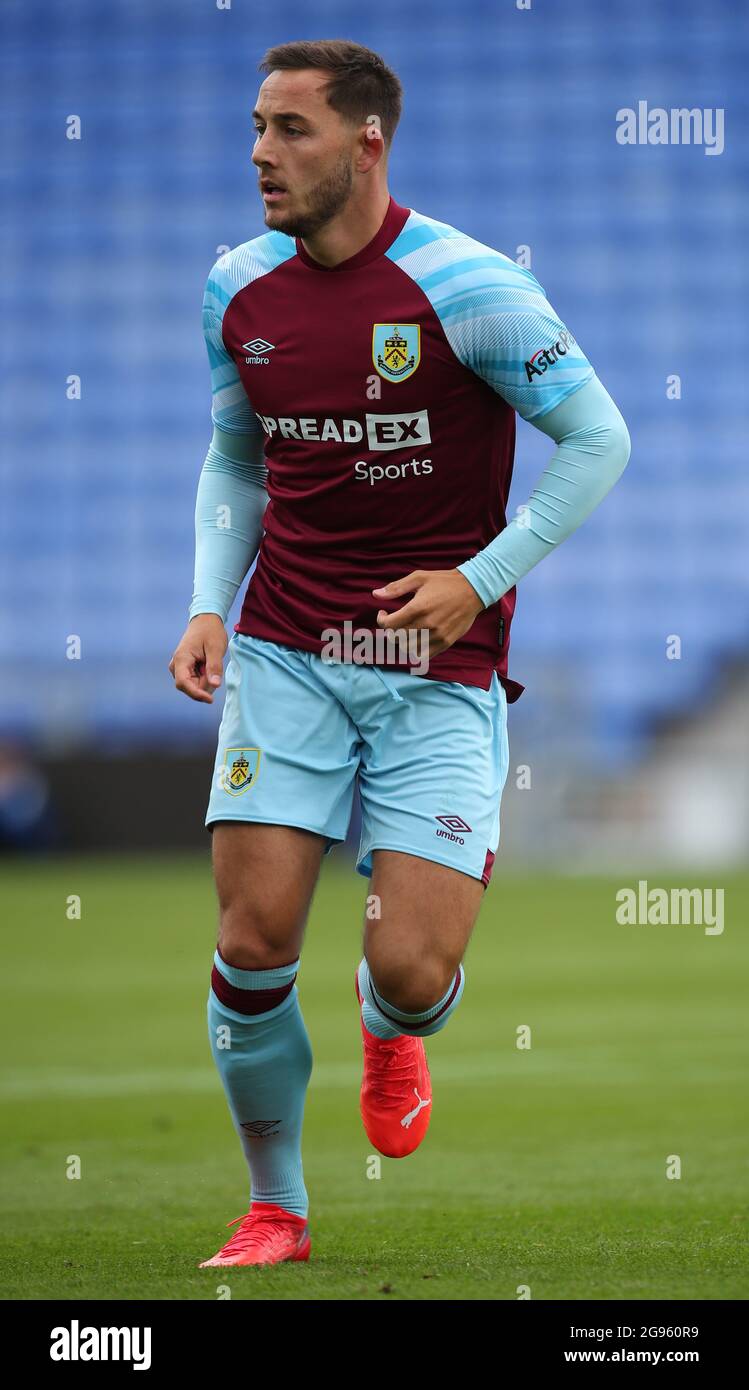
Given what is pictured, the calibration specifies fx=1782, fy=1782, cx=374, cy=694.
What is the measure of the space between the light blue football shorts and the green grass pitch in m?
0.82

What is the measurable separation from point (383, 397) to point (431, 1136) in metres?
2.57

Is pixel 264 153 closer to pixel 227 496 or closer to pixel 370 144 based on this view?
pixel 370 144

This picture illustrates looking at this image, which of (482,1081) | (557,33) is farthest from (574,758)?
(482,1081)

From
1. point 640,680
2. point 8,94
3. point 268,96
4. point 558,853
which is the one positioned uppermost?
point 8,94

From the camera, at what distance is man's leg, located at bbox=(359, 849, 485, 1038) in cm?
348

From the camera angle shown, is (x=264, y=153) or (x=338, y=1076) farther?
(x=338, y=1076)

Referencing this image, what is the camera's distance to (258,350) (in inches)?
141

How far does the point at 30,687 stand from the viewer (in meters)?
22.8

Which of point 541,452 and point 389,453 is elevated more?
point 541,452

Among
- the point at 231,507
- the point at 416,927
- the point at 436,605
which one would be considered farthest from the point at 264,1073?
the point at 231,507

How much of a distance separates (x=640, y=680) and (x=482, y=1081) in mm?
19485

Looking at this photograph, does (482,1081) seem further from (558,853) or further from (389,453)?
(558,853)

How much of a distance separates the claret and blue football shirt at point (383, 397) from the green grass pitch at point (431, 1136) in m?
1.19

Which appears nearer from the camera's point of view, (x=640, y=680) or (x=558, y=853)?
(x=558, y=853)
